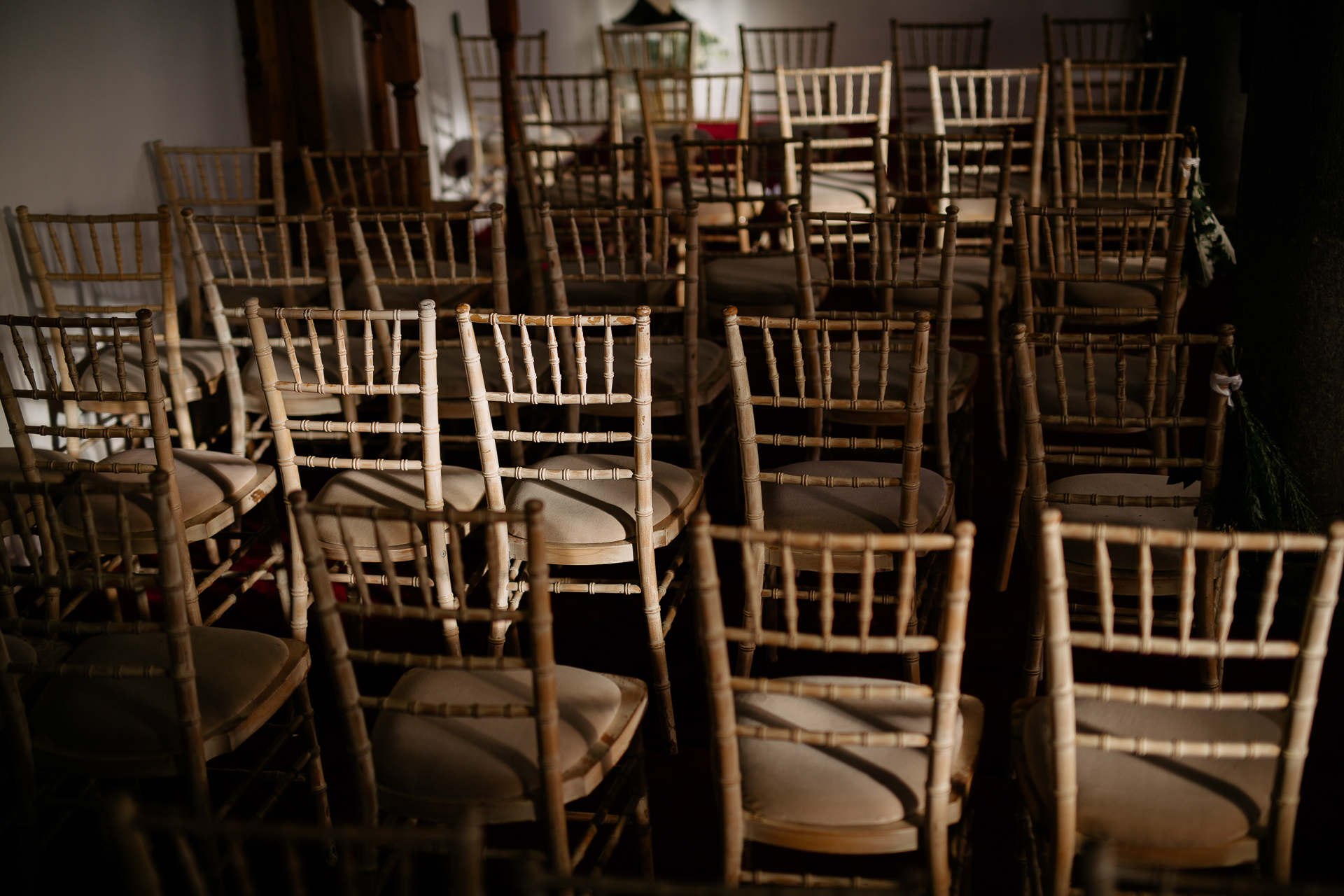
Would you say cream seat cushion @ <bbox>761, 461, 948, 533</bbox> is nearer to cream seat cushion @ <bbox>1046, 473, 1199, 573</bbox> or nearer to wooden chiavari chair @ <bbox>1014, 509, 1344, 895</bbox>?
cream seat cushion @ <bbox>1046, 473, 1199, 573</bbox>

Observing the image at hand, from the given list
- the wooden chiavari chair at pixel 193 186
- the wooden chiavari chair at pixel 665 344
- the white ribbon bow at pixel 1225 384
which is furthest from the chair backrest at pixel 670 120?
the white ribbon bow at pixel 1225 384

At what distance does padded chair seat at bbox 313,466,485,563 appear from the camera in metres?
2.54

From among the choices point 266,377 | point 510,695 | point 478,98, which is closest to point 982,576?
point 510,695

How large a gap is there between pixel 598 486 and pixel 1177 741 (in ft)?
4.58

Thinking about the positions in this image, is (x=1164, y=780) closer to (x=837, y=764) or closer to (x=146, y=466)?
(x=837, y=764)

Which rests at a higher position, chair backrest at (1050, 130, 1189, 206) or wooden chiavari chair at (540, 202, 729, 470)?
chair backrest at (1050, 130, 1189, 206)

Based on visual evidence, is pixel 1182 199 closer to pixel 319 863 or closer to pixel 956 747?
pixel 956 747

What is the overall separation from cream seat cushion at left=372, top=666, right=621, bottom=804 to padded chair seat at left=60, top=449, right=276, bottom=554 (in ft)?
3.16

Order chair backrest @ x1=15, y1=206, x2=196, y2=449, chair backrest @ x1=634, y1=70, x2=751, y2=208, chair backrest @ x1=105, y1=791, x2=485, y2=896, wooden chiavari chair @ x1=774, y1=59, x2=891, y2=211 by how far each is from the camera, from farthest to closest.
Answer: chair backrest @ x1=634, y1=70, x2=751, y2=208, wooden chiavari chair @ x1=774, y1=59, x2=891, y2=211, chair backrest @ x1=15, y1=206, x2=196, y2=449, chair backrest @ x1=105, y1=791, x2=485, y2=896

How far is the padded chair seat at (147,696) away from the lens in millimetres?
1907

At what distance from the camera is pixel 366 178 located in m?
4.31

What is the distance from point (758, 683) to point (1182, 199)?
2196 millimetres

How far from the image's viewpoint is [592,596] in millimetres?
3217

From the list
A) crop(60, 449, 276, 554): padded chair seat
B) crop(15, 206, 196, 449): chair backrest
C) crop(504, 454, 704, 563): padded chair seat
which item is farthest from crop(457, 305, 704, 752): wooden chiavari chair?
crop(15, 206, 196, 449): chair backrest
